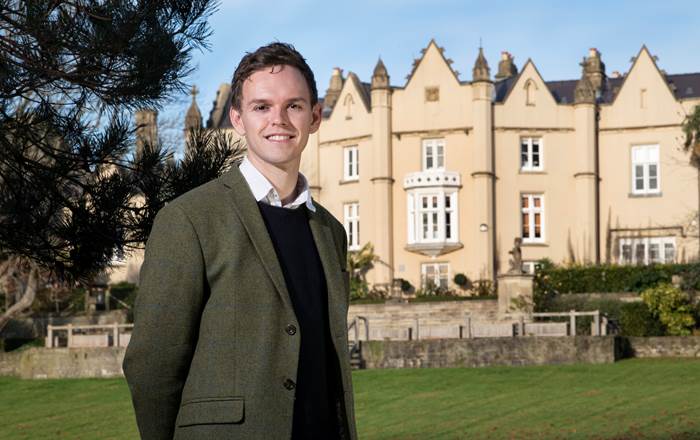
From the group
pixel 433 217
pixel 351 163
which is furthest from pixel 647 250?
pixel 351 163

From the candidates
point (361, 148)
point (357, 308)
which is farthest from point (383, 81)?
point (357, 308)

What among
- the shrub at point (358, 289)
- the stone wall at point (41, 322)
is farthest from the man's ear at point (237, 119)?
the shrub at point (358, 289)

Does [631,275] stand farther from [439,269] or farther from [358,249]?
[358,249]

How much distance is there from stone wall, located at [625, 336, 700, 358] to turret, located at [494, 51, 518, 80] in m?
28.8

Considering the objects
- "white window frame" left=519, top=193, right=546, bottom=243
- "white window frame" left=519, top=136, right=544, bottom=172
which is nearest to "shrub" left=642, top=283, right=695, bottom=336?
"white window frame" left=519, top=193, right=546, bottom=243

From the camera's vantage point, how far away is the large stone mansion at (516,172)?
160ft

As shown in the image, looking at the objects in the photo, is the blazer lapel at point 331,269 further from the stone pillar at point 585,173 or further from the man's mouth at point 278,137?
the stone pillar at point 585,173

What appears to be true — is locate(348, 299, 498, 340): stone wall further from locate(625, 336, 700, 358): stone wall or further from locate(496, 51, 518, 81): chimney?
locate(496, 51, 518, 81): chimney

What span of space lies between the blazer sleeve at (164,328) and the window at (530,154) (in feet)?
153

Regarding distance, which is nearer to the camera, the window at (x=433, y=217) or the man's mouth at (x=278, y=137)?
the man's mouth at (x=278, y=137)

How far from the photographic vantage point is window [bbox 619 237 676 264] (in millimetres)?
48156

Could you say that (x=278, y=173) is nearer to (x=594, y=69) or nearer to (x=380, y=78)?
(x=380, y=78)

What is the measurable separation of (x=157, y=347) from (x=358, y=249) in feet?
153

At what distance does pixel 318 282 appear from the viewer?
402 centimetres
